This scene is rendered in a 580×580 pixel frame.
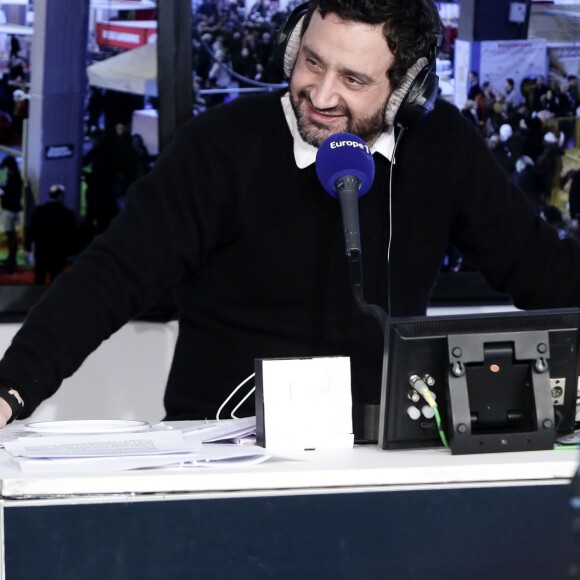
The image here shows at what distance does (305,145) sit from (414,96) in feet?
0.75

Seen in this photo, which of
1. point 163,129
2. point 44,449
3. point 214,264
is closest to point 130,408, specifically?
point 163,129

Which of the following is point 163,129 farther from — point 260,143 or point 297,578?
point 297,578

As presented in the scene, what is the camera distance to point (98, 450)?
1469mm

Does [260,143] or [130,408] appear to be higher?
[260,143]

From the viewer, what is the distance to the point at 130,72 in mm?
3098

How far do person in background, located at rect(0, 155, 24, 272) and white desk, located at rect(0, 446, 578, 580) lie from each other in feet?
5.87

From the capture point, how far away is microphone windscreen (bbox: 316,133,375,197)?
1682mm

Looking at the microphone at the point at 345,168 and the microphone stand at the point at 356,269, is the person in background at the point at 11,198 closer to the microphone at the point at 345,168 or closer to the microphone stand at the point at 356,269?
the microphone at the point at 345,168

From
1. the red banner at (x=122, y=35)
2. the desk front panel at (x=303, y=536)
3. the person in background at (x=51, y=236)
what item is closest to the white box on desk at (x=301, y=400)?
the desk front panel at (x=303, y=536)

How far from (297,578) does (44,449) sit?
39 centimetres

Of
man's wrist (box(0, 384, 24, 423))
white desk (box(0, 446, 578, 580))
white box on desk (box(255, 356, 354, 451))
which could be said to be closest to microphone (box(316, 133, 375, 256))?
white box on desk (box(255, 356, 354, 451))

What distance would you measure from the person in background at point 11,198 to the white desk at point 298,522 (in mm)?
1791

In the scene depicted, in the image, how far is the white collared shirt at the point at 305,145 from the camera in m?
2.10

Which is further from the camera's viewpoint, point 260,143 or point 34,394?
→ point 260,143
